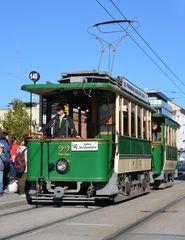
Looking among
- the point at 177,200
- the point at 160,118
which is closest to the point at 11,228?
the point at 177,200

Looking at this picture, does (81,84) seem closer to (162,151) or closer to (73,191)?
(73,191)

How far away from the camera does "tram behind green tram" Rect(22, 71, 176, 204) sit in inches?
527

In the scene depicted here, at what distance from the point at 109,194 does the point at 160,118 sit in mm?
9591

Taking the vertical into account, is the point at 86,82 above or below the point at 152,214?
above

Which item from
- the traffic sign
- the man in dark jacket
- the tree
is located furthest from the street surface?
the tree

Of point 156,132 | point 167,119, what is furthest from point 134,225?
point 167,119

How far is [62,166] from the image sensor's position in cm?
1352

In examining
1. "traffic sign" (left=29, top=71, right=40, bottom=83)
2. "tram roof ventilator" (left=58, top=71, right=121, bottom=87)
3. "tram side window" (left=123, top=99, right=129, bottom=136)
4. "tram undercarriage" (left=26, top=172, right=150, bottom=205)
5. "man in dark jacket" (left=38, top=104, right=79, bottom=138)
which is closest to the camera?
"tram undercarriage" (left=26, top=172, right=150, bottom=205)

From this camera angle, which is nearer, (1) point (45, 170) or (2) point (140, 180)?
(1) point (45, 170)

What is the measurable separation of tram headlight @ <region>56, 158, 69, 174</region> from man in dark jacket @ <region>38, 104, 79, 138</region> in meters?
0.66

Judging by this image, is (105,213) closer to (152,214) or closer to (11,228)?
(152,214)

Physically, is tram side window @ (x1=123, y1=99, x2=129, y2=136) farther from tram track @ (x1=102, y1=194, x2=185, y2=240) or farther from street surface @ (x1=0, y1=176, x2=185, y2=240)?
tram track @ (x1=102, y1=194, x2=185, y2=240)

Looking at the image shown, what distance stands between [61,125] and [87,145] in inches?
37.7

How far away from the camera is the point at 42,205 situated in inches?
550
